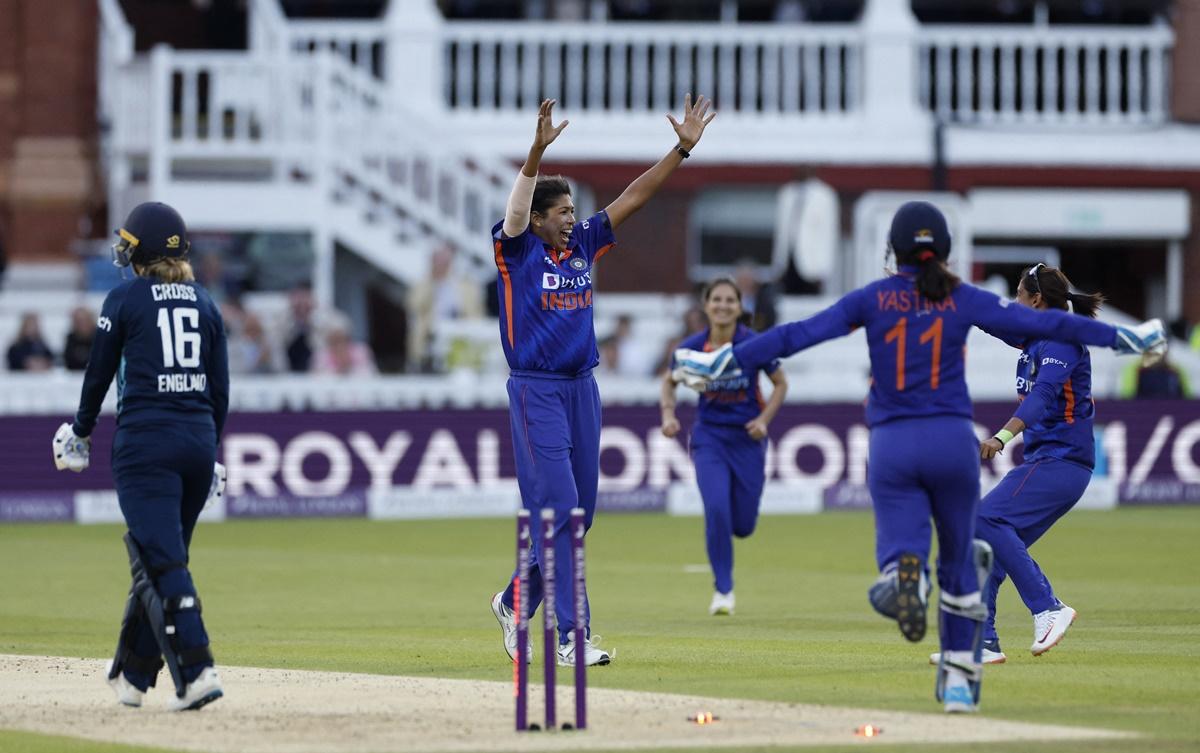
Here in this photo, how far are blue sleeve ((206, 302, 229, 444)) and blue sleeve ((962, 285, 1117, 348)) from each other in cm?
313

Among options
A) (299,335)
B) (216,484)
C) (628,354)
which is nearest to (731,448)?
(216,484)

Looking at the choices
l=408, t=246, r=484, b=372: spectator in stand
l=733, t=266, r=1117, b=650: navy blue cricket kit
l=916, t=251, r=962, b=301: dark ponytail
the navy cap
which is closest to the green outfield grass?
l=733, t=266, r=1117, b=650: navy blue cricket kit

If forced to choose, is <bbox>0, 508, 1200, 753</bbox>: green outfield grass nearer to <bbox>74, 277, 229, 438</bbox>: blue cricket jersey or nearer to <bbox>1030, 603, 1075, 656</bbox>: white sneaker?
<bbox>1030, 603, 1075, 656</bbox>: white sneaker

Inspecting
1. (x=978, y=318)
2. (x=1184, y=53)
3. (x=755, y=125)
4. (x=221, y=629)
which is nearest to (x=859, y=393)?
(x=755, y=125)

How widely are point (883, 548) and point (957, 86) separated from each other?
24.0 meters

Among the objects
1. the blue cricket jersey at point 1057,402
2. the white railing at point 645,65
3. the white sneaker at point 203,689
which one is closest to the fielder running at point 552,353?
the white sneaker at point 203,689

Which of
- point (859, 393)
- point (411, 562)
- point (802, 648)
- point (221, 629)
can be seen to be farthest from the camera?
point (859, 393)

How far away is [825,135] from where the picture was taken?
31484 millimetres

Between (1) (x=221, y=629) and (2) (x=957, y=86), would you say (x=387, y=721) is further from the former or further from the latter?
(2) (x=957, y=86)

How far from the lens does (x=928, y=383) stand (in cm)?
929

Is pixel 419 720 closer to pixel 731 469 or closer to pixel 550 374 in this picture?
pixel 550 374

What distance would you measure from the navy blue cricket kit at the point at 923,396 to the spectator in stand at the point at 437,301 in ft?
56.8

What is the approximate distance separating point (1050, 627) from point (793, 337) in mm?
3208

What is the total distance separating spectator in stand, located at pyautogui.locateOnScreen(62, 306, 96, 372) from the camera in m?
24.5
